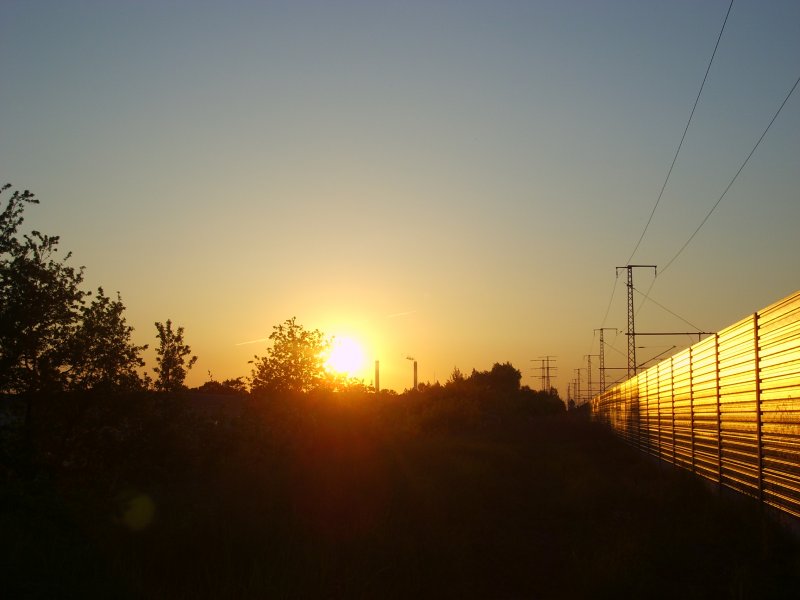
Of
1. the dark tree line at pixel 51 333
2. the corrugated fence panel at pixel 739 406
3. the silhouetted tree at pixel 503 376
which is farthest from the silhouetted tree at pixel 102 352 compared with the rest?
the silhouetted tree at pixel 503 376

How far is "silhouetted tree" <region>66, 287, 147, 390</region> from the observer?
47.6 feet

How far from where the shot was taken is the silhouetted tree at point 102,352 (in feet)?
47.6

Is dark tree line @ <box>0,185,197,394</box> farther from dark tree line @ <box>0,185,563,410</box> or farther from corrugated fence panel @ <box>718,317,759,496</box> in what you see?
corrugated fence panel @ <box>718,317,759,496</box>

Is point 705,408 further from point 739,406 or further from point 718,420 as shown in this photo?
point 739,406

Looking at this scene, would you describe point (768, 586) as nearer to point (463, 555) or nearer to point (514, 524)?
point (463, 555)

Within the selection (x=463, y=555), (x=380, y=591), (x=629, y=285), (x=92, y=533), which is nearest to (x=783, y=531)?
(x=463, y=555)

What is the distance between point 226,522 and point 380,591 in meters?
2.85

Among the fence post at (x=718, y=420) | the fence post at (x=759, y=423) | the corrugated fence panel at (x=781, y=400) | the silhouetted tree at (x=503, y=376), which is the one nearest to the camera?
the corrugated fence panel at (x=781, y=400)

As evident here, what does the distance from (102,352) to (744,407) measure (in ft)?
37.6

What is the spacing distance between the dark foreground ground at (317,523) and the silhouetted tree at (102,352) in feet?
1.32

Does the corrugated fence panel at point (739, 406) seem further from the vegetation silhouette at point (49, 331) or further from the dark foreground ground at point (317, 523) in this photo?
the vegetation silhouette at point (49, 331)

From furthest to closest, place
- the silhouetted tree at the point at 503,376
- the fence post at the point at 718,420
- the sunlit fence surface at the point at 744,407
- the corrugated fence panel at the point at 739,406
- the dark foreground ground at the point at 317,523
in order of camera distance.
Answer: the silhouetted tree at the point at 503,376
the fence post at the point at 718,420
the corrugated fence panel at the point at 739,406
the sunlit fence surface at the point at 744,407
the dark foreground ground at the point at 317,523

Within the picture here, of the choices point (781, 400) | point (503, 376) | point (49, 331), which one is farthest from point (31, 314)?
point (503, 376)

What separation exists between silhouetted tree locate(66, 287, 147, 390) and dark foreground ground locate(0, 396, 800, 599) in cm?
40
